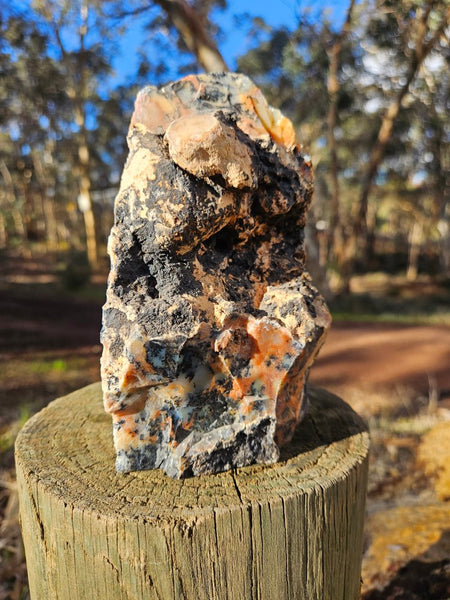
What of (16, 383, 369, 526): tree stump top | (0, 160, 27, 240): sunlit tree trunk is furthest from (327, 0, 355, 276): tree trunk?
(0, 160, 27, 240): sunlit tree trunk

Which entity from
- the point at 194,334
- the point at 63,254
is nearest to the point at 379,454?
the point at 194,334

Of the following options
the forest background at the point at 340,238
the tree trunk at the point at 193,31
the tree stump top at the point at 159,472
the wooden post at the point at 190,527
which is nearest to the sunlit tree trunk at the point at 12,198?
the forest background at the point at 340,238

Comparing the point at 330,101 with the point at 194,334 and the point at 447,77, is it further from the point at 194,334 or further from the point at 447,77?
the point at 194,334

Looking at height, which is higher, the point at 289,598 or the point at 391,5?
the point at 391,5

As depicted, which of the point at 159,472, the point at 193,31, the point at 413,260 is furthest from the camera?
the point at 413,260

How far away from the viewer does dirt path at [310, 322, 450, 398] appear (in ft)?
18.8

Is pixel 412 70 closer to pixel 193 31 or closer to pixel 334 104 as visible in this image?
pixel 334 104

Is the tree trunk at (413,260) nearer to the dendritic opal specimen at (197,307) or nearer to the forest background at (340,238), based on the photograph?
the forest background at (340,238)

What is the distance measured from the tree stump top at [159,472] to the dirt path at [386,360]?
13.1 feet

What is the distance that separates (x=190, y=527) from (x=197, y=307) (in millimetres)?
614

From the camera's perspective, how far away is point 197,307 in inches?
61.7

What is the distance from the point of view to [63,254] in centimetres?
1916

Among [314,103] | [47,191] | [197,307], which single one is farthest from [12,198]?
[197,307]

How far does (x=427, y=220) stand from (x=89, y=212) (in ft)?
42.6
